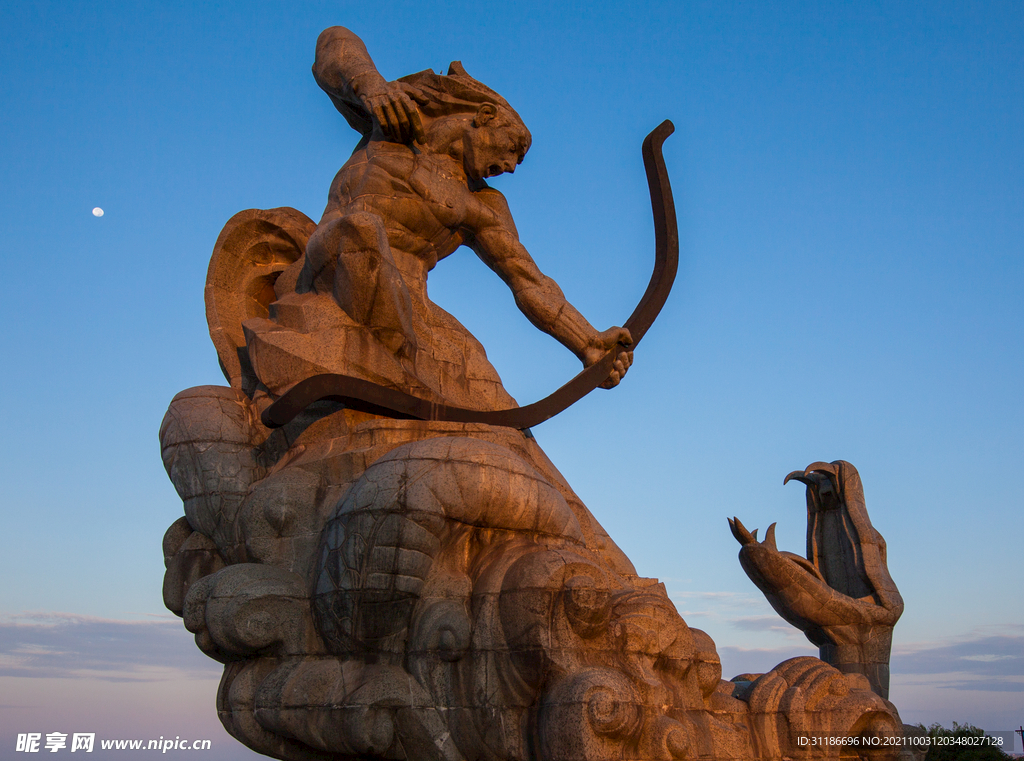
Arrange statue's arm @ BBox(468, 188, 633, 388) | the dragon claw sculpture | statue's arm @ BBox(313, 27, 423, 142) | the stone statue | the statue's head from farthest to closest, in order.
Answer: the dragon claw sculpture
the statue's head
statue's arm @ BBox(468, 188, 633, 388)
statue's arm @ BBox(313, 27, 423, 142)
the stone statue

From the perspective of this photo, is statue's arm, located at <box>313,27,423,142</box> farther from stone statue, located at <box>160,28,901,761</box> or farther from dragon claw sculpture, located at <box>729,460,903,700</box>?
dragon claw sculpture, located at <box>729,460,903,700</box>

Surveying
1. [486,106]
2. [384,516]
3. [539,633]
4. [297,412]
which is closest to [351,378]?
[297,412]

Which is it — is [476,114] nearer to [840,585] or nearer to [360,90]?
[360,90]

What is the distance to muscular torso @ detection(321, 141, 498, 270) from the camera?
25.6 feet

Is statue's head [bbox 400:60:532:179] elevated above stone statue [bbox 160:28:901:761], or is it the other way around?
statue's head [bbox 400:60:532:179]

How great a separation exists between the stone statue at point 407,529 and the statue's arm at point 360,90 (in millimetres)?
22

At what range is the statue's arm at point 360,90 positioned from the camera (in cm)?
771

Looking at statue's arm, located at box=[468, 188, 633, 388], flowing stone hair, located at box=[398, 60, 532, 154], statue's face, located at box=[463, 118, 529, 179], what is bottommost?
statue's arm, located at box=[468, 188, 633, 388]

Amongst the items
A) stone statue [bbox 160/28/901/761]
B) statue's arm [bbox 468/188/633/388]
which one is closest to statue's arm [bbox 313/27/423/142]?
stone statue [bbox 160/28/901/761]

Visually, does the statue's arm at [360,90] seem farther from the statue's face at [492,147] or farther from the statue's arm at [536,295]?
the statue's arm at [536,295]

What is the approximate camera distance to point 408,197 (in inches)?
310

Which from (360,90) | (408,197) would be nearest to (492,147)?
(408,197)

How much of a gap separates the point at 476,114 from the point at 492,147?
0.31m

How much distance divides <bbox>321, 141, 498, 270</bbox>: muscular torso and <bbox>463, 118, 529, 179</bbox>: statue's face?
0.52 ft
